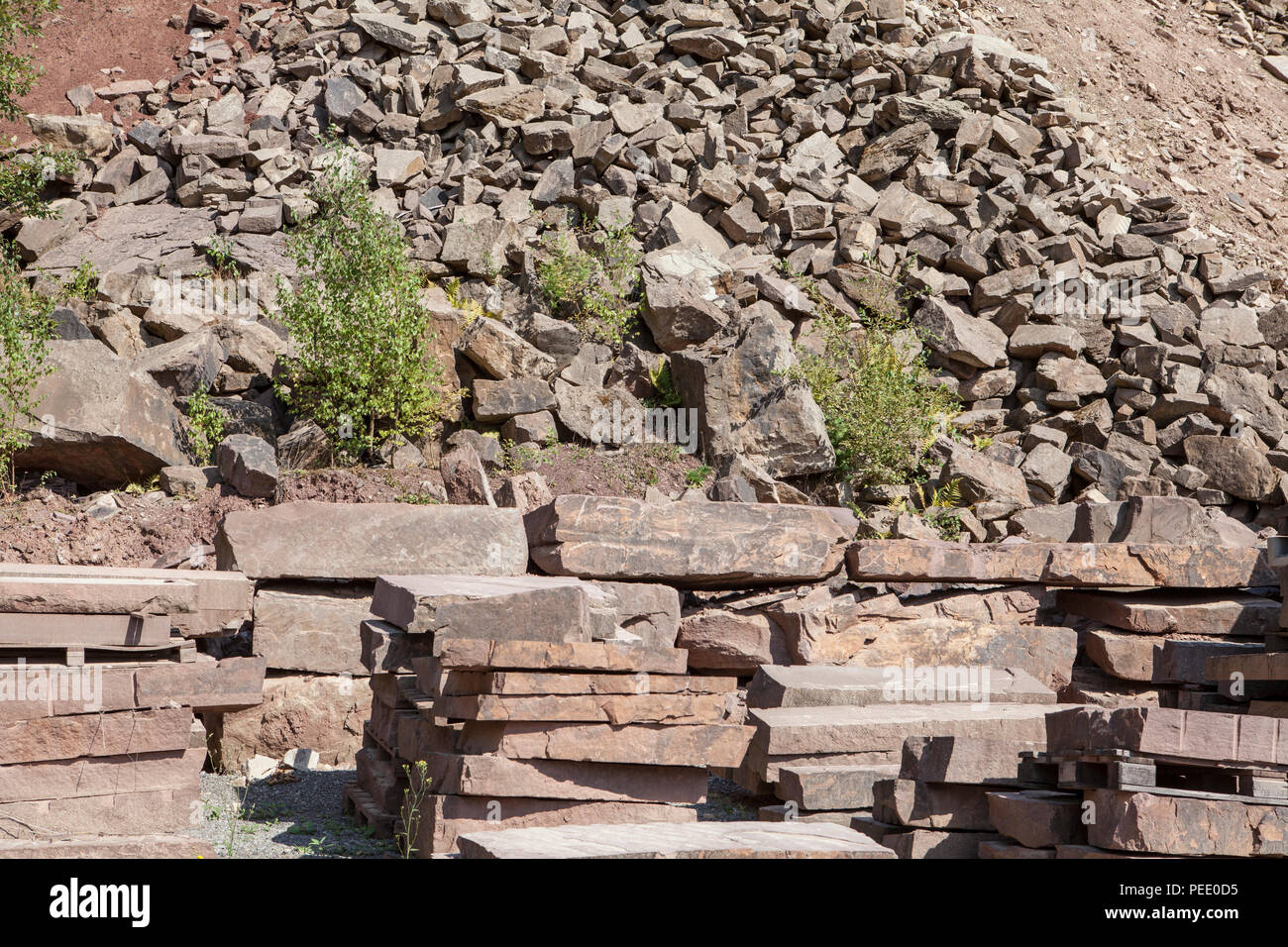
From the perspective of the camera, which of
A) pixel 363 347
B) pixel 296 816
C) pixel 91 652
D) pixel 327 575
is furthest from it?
pixel 363 347

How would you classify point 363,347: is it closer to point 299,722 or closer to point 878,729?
point 299,722

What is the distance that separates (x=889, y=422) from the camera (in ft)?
39.0

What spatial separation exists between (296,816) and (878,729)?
11.8 feet

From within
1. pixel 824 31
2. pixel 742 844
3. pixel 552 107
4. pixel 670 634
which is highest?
pixel 824 31

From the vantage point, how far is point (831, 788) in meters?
6.22

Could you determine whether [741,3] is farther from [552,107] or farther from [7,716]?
[7,716]

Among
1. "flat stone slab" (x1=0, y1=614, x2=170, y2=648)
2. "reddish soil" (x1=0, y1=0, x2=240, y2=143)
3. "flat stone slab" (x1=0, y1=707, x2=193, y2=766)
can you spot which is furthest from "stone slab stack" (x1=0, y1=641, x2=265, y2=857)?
"reddish soil" (x1=0, y1=0, x2=240, y2=143)

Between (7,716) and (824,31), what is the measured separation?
1637 cm

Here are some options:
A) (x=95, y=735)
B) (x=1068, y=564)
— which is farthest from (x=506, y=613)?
(x=1068, y=564)

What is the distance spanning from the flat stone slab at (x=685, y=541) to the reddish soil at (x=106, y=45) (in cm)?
1275

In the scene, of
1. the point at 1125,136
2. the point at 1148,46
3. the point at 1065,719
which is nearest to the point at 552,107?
the point at 1125,136

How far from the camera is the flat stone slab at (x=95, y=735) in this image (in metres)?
5.66

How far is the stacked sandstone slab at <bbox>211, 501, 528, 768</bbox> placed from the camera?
8.00m

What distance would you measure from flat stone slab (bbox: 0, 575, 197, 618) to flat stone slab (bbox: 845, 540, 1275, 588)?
4817 mm
